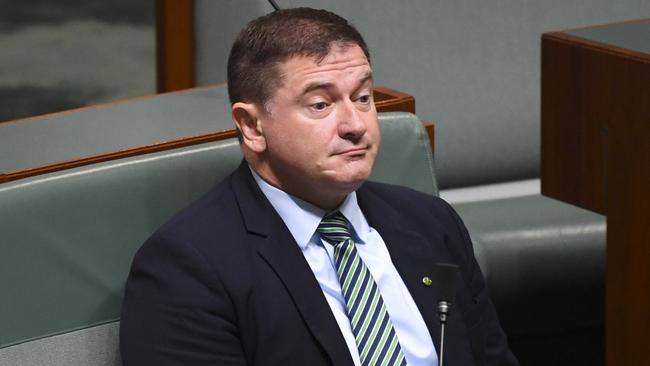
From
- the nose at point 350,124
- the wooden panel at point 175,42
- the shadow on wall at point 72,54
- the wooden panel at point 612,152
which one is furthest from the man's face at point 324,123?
the shadow on wall at point 72,54

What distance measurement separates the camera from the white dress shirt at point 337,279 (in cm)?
181

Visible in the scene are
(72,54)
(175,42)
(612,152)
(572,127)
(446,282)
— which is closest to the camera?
(446,282)

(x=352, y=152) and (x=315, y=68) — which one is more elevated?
(x=315, y=68)

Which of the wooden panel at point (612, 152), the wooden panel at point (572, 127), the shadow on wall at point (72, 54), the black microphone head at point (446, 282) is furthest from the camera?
the shadow on wall at point (72, 54)

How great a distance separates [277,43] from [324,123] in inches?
4.9

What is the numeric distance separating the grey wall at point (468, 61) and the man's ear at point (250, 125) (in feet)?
5.40

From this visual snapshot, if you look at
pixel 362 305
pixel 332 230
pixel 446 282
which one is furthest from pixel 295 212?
pixel 446 282

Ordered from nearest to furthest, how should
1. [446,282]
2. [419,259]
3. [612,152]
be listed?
[446,282] → [419,259] → [612,152]

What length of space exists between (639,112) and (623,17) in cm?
132

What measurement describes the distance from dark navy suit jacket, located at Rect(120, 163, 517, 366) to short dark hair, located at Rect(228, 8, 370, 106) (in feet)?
0.44

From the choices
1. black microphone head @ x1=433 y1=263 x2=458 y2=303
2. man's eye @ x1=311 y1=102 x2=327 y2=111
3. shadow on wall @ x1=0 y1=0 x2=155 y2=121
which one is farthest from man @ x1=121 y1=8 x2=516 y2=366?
shadow on wall @ x1=0 y1=0 x2=155 y2=121

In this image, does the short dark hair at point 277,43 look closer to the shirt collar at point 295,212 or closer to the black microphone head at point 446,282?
the shirt collar at point 295,212

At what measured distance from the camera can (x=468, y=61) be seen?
11.8 ft

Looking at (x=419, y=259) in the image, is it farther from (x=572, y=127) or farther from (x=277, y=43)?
(x=572, y=127)
